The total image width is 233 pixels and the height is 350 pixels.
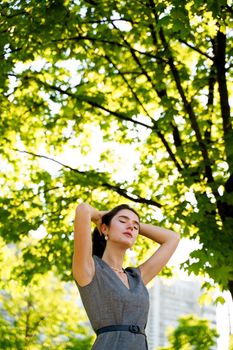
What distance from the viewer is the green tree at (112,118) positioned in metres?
7.97

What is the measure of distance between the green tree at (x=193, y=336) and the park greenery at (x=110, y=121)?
6.03ft

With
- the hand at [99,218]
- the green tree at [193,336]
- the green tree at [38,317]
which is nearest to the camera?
the hand at [99,218]

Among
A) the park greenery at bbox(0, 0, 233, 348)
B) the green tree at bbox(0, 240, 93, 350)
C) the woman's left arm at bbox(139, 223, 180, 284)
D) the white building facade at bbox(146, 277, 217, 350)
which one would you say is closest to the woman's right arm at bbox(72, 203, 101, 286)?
the woman's left arm at bbox(139, 223, 180, 284)

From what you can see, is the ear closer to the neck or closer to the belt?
the neck

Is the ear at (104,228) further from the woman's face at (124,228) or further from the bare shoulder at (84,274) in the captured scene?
the bare shoulder at (84,274)

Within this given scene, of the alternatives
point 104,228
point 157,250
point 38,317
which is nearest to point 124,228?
point 104,228

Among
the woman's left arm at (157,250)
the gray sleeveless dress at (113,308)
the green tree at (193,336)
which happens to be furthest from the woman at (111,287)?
the green tree at (193,336)

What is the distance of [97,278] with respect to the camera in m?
3.33

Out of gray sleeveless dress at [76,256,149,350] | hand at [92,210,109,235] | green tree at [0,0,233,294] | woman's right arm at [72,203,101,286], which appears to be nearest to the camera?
gray sleeveless dress at [76,256,149,350]

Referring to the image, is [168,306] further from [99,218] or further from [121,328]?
[121,328]

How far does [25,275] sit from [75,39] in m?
4.16

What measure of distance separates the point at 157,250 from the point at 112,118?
7222 mm

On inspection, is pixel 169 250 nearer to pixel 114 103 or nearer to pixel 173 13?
pixel 173 13

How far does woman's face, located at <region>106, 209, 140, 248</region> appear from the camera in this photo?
3602 mm
